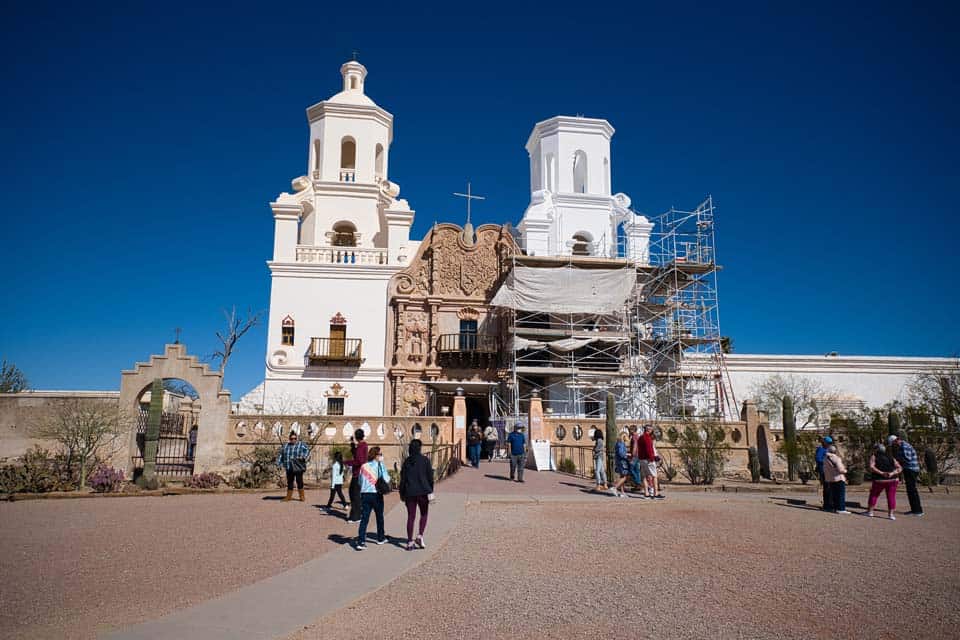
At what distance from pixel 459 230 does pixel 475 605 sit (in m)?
27.4

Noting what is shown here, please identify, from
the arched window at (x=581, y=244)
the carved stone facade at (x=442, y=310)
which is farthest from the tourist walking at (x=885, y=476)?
the arched window at (x=581, y=244)

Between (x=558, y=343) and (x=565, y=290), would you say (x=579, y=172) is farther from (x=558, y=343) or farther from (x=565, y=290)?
(x=558, y=343)

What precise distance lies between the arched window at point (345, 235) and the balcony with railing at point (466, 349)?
7.99 meters

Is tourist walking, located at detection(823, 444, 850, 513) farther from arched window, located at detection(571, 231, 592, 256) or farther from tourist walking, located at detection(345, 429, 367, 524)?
arched window, located at detection(571, 231, 592, 256)

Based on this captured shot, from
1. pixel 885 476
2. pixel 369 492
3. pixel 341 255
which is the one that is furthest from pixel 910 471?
pixel 341 255

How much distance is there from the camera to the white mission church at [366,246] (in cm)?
2977

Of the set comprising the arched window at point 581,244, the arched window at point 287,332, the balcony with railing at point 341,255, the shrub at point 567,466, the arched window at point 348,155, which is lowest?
the shrub at point 567,466

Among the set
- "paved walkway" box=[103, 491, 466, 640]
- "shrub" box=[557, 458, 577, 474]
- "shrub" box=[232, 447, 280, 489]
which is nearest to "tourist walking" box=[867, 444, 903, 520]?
"paved walkway" box=[103, 491, 466, 640]

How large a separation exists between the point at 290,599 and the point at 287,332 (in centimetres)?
2483

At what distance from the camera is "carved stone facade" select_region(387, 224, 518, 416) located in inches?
1185

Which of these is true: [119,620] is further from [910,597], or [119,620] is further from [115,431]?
[115,431]

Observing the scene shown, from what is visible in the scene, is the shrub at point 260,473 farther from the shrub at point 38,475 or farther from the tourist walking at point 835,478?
the tourist walking at point 835,478

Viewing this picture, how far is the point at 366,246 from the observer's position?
33156 millimetres

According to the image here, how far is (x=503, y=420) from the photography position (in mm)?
28578
